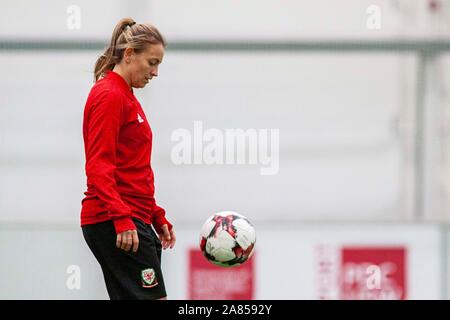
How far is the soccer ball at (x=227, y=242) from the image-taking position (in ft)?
13.8

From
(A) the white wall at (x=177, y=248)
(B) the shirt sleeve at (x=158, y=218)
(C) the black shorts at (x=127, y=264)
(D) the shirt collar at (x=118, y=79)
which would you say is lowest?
(A) the white wall at (x=177, y=248)

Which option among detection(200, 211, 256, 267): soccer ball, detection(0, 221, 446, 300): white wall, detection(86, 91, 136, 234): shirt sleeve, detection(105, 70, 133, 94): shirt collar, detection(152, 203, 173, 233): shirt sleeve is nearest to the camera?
detection(86, 91, 136, 234): shirt sleeve

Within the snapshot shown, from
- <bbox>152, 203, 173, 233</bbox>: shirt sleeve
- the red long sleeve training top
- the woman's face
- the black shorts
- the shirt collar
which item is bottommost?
the black shorts

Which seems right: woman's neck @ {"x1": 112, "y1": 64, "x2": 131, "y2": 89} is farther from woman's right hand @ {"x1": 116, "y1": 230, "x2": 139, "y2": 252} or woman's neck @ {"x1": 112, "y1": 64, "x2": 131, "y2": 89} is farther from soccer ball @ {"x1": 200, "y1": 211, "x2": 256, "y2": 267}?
soccer ball @ {"x1": 200, "y1": 211, "x2": 256, "y2": 267}

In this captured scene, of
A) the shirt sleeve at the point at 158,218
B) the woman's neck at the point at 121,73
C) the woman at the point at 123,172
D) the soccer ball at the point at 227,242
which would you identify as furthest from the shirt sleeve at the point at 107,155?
the soccer ball at the point at 227,242

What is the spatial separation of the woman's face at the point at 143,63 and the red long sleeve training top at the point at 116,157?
0.16 ft

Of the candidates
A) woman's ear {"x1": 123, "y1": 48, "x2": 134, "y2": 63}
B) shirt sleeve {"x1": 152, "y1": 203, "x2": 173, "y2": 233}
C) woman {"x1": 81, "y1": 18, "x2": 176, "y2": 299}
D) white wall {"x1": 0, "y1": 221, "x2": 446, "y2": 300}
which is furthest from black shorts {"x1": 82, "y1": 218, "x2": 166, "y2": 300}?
white wall {"x1": 0, "y1": 221, "x2": 446, "y2": 300}

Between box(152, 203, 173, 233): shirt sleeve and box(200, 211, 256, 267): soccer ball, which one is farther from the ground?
box(152, 203, 173, 233): shirt sleeve

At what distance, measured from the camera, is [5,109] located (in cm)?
627

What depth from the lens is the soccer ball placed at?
421 centimetres

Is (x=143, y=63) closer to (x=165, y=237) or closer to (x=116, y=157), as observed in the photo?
(x=116, y=157)

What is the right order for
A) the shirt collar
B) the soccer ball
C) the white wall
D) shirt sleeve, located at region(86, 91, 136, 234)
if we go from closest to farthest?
1. shirt sleeve, located at region(86, 91, 136, 234)
2. the shirt collar
3. the soccer ball
4. the white wall

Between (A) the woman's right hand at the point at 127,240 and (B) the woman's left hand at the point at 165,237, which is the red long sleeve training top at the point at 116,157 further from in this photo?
(B) the woman's left hand at the point at 165,237
